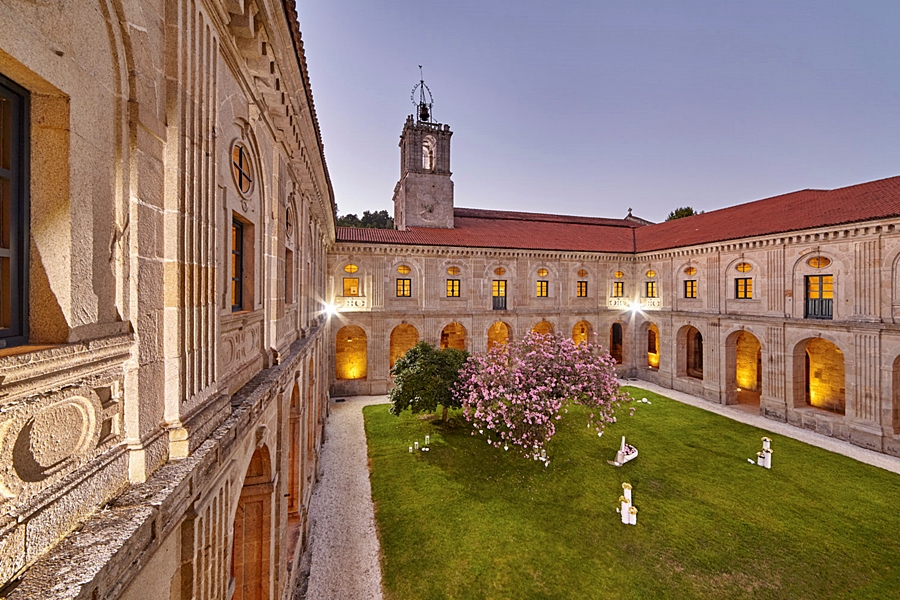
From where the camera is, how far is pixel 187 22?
3256mm

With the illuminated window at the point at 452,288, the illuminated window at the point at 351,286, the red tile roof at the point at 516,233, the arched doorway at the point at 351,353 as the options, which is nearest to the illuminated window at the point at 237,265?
the red tile roof at the point at 516,233

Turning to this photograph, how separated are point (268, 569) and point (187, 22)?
7.36m

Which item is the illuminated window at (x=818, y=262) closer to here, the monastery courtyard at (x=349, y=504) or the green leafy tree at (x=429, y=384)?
the monastery courtyard at (x=349, y=504)

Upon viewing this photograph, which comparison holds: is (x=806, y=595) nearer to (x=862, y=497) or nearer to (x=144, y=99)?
(x=862, y=497)

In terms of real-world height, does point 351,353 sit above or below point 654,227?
below

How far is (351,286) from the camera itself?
24.2 m

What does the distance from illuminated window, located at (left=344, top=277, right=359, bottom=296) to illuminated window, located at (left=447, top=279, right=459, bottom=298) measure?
622 cm

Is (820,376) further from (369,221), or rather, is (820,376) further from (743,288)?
(369,221)

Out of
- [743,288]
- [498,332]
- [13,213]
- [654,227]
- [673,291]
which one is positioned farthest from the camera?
[498,332]

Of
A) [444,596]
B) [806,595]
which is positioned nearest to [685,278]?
[806,595]

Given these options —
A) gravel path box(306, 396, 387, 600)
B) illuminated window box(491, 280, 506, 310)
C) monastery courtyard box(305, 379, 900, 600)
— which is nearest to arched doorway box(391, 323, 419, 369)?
illuminated window box(491, 280, 506, 310)

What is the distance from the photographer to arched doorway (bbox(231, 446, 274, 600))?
592 cm

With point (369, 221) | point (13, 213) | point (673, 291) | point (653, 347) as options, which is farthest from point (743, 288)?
point (369, 221)

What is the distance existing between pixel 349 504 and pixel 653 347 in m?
30.4
